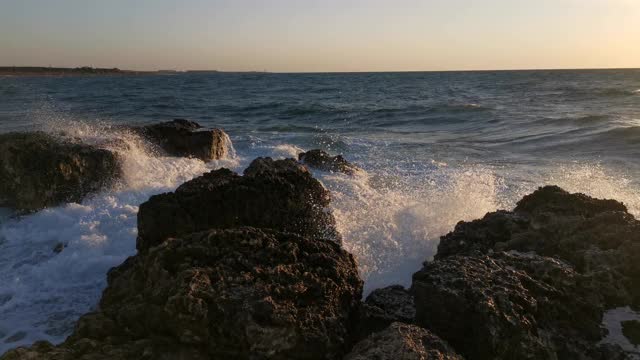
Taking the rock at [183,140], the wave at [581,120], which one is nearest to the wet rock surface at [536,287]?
the rock at [183,140]

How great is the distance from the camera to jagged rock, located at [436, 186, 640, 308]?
4.14 meters

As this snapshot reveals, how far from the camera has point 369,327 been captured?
11.9ft

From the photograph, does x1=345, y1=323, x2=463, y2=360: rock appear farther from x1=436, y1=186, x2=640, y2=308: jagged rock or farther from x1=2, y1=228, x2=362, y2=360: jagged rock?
x1=436, y1=186, x2=640, y2=308: jagged rock

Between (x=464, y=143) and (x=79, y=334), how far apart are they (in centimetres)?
1363

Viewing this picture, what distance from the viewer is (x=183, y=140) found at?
10.6 meters

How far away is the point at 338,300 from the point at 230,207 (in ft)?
6.15

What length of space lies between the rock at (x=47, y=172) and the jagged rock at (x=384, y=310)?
520cm

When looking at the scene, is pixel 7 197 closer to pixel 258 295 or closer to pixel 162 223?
pixel 162 223

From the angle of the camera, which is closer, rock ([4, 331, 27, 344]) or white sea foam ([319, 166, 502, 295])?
rock ([4, 331, 27, 344])

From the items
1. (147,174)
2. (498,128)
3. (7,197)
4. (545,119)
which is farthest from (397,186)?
(545,119)

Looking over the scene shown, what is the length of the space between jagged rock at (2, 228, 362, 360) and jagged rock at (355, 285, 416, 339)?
120 millimetres

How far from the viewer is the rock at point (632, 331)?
3660 millimetres

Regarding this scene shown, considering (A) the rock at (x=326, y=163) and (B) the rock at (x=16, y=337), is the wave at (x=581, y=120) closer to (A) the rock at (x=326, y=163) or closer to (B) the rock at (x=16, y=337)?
(A) the rock at (x=326, y=163)

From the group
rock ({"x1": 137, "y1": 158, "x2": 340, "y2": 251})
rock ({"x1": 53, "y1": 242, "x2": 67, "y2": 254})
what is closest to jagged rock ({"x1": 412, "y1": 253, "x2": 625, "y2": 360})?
rock ({"x1": 137, "y1": 158, "x2": 340, "y2": 251})
